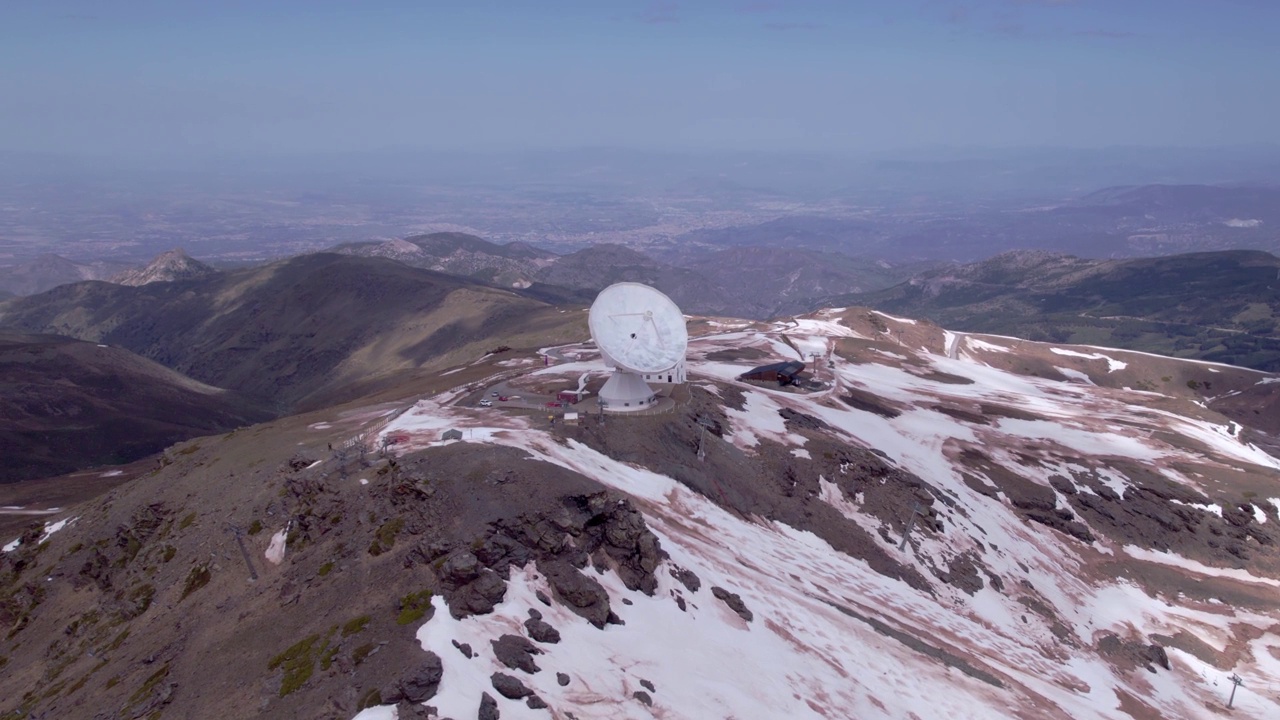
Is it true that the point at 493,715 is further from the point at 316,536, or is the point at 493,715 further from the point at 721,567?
the point at 721,567

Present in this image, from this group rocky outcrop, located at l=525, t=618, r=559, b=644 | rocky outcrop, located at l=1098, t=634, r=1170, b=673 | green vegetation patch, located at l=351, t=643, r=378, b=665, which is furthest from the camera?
rocky outcrop, located at l=1098, t=634, r=1170, b=673

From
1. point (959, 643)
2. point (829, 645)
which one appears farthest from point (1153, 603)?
point (829, 645)

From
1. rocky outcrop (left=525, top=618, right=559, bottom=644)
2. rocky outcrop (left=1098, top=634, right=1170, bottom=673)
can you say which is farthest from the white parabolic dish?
rocky outcrop (left=1098, top=634, right=1170, bottom=673)

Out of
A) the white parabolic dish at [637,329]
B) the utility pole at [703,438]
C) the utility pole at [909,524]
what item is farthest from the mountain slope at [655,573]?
the white parabolic dish at [637,329]

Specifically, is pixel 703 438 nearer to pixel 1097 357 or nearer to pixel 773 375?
pixel 773 375

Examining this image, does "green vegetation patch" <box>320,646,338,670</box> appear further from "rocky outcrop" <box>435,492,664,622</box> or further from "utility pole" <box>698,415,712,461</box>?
"utility pole" <box>698,415,712,461</box>
